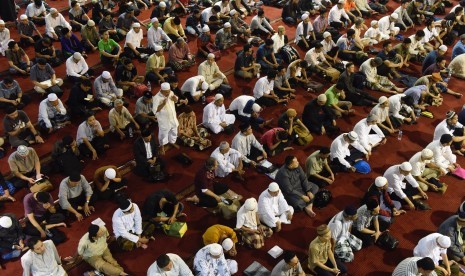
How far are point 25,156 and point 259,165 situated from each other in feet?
12.6

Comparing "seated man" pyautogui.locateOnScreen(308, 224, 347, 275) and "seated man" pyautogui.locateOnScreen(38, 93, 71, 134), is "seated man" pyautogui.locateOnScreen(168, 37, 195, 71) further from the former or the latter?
"seated man" pyautogui.locateOnScreen(308, 224, 347, 275)

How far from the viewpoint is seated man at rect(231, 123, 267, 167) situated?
26.4 ft

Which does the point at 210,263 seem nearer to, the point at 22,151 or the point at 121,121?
the point at 22,151

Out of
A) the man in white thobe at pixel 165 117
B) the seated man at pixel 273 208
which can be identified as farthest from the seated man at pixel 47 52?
the seated man at pixel 273 208

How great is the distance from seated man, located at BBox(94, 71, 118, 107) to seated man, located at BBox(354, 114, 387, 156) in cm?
481

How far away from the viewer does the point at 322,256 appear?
6.28 m

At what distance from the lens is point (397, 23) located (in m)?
13.6

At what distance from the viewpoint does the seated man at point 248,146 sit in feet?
26.4

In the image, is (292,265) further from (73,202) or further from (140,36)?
(140,36)

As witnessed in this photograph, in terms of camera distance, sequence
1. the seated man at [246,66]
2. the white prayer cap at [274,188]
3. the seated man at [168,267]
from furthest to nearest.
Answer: the seated man at [246,66]
the white prayer cap at [274,188]
the seated man at [168,267]

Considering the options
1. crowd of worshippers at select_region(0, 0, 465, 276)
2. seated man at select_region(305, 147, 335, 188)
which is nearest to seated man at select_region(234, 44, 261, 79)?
crowd of worshippers at select_region(0, 0, 465, 276)

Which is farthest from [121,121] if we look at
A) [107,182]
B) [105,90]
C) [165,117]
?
[107,182]

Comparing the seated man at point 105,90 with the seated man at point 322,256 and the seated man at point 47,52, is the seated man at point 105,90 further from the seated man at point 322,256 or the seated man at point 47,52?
the seated man at point 322,256

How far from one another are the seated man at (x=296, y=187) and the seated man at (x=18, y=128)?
4480 mm
